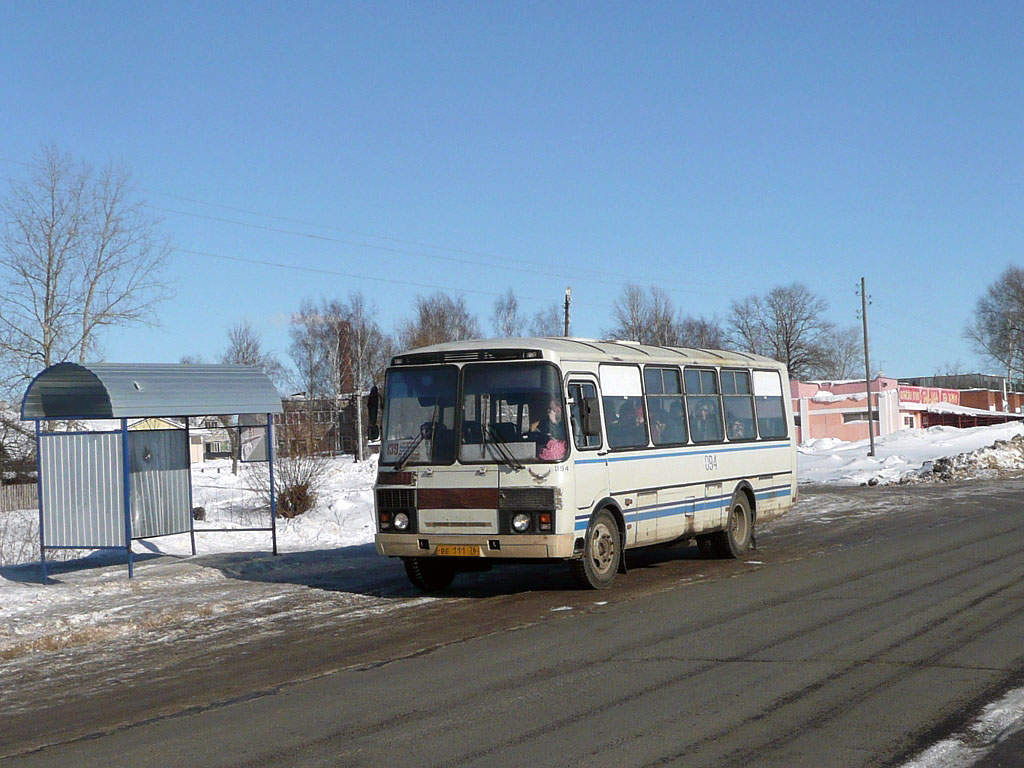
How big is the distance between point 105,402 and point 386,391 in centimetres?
401

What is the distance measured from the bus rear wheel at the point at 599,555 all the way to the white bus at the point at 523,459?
17 millimetres

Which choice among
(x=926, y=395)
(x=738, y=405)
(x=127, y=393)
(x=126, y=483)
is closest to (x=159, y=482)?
(x=126, y=483)

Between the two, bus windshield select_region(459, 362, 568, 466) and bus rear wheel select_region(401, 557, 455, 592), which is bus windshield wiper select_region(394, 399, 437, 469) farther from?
bus rear wheel select_region(401, 557, 455, 592)

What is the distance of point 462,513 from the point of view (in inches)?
507

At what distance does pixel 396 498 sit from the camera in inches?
521

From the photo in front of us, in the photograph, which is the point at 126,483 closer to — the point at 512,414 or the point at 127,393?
the point at 127,393

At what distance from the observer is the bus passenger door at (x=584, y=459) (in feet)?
42.2

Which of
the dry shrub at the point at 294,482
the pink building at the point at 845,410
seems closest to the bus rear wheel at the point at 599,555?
the dry shrub at the point at 294,482

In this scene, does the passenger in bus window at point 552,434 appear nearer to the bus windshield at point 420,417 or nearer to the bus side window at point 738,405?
the bus windshield at point 420,417

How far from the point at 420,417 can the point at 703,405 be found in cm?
480

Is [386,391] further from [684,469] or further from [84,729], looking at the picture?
[84,729]

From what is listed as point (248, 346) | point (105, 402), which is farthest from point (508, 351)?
point (248, 346)

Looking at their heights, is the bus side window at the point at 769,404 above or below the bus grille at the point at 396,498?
above

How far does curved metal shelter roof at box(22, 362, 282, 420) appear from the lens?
15.0 m
